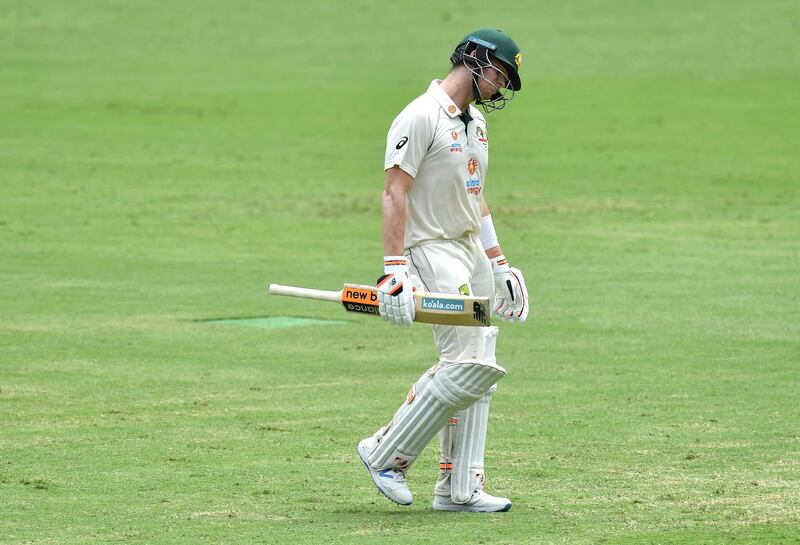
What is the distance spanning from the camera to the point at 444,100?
7504mm

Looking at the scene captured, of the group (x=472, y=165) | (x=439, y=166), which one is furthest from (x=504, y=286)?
(x=439, y=166)

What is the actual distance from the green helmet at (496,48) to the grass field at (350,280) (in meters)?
2.09

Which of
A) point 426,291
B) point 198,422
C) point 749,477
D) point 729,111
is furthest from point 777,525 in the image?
Answer: point 729,111

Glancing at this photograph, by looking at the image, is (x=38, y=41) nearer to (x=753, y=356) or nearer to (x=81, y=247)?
(x=81, y=247)

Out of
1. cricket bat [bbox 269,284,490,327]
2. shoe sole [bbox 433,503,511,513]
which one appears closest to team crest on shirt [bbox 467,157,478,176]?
cricket bat [bbox 269,284,490,327]

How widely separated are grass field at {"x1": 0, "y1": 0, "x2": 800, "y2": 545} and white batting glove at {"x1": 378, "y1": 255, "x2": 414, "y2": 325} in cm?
95

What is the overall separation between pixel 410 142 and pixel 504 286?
1.05 metres

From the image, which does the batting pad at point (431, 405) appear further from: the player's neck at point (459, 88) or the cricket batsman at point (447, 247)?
the player's neck at point (459, 88)

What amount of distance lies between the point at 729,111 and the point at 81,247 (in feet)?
62.7

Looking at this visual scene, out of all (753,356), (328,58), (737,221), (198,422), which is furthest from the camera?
(328,58)

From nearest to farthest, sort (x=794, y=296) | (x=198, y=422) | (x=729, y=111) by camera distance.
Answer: (x=198, y=422) → (x=794, y=296) → (x=729, y=111)

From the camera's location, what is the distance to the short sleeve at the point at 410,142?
24.0 ft

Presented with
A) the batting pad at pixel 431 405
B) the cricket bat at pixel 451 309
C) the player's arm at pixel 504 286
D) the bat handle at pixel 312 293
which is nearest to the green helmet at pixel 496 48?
the player's arm at pixel 504 286

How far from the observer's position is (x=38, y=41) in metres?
42.1
